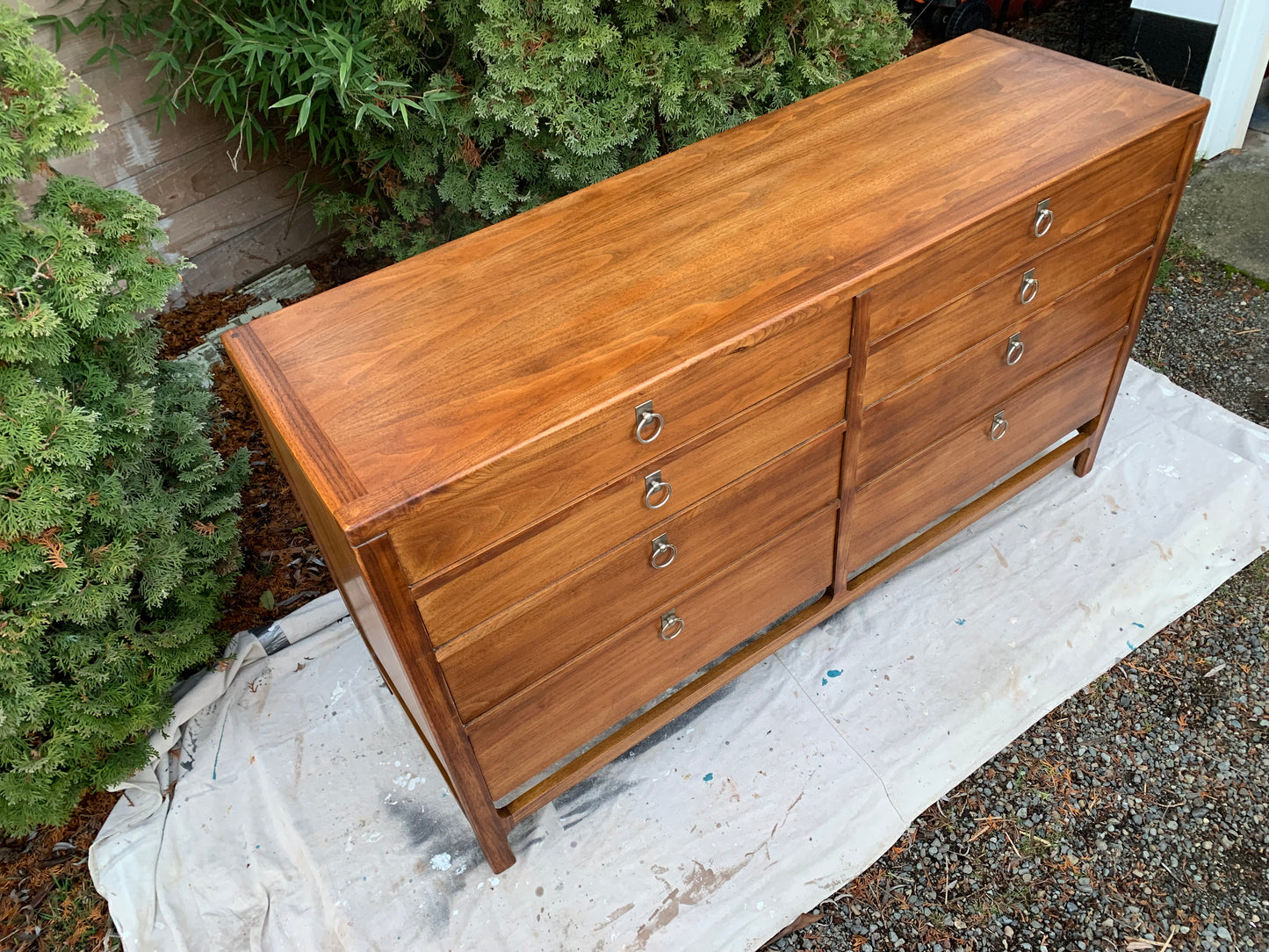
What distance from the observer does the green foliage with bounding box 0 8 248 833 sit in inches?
65.5

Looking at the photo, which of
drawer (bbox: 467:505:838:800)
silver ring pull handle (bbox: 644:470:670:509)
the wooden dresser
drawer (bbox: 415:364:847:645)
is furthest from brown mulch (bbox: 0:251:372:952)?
silver ring pull handle (bbox: 644:470:670:509)

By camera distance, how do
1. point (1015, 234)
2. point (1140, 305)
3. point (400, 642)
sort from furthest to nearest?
1. point (1140, 305)
2. point (1015, 234)
3. point (400, 642)

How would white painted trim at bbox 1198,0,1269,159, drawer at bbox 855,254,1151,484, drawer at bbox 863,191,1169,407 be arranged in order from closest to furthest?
drawer at bbox 863,191,1169,407
drawer at bbox 855,254,1151,484
white painted trim at bbox 1198,0,1269,159

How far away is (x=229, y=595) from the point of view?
242 centimetres

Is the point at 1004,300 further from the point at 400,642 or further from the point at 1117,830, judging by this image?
the point at 400,642

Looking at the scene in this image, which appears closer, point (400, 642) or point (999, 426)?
point (400, 642)

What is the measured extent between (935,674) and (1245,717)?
0.68m

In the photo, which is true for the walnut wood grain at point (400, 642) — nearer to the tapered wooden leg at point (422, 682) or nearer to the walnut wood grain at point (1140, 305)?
the tapered wooden leg at point (422, 682)

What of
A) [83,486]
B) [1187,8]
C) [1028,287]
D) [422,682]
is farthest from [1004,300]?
[1187,8]

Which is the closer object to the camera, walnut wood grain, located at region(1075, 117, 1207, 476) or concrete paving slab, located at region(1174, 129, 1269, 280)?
walnut wood grain, located at region(1075, 117, 1207, 476)

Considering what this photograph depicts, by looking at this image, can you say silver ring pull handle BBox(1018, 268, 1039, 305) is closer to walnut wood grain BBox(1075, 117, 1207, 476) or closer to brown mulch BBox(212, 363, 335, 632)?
walnut wood grain BBox(1075, 117, 1207, 476)

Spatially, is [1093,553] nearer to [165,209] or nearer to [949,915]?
[949,915]

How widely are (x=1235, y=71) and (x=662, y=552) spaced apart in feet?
10.5

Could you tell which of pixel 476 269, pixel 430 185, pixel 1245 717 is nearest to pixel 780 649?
pixel 1245 717
